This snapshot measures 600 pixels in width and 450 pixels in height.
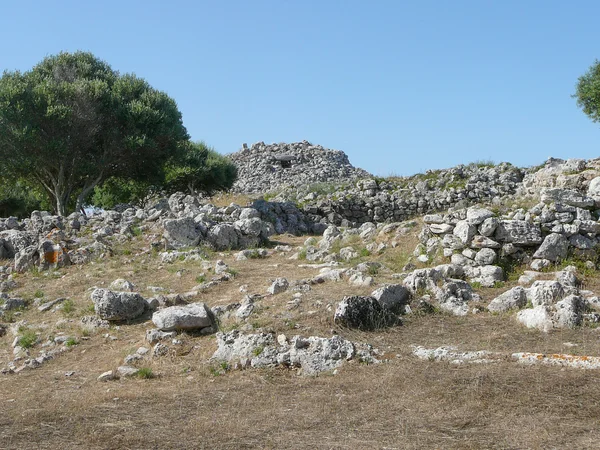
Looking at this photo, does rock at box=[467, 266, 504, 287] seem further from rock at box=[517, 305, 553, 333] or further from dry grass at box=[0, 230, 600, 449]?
rock at box=[517, 305, 553, 333]

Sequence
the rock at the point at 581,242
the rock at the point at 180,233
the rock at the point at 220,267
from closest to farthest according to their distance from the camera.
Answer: the rock at the point at 581,242, the rock at the point at 220,267, the rock at the point at 180,233

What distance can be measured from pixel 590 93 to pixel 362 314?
27.4 m

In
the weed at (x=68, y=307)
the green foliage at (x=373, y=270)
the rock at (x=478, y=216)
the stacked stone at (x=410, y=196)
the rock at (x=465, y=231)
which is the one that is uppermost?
the stacked stone at (x=410, y=196)

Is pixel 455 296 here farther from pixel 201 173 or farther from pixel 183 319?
pixel 201 173

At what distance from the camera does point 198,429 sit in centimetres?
634

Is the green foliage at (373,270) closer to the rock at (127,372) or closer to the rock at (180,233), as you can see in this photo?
the rock at (127,372)

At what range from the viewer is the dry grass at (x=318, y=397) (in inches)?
237

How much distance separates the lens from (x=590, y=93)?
31812 millimetres

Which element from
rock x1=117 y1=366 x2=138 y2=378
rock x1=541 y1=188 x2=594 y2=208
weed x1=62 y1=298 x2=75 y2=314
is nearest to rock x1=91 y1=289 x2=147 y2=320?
weed x1=62 y1=298 x2=75 y2=314

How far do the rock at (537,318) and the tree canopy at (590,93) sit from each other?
1035 inches

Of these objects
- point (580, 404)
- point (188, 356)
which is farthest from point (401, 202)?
point (580, 404)

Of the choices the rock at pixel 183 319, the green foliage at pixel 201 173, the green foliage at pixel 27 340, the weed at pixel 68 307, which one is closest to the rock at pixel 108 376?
the rock at pixel 183 319

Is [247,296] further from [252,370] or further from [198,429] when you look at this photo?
[198,429]

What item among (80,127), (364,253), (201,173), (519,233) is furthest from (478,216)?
(201,173)
